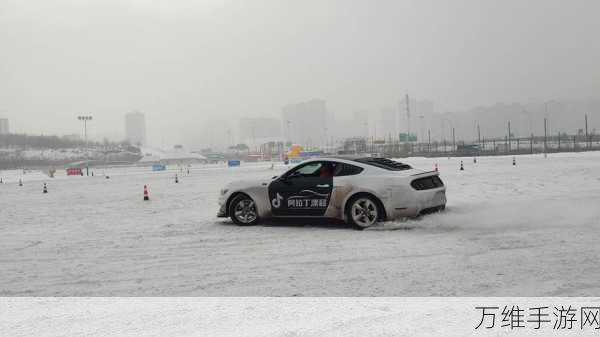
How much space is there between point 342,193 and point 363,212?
0.54m

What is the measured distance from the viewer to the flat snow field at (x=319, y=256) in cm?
623

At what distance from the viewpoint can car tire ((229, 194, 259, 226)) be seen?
37.9 feet

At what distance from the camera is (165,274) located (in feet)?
23.6

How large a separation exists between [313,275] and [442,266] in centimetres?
168

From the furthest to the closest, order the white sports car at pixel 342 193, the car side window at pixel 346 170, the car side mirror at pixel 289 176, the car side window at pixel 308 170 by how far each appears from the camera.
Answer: the car side mirror at pixel 289 176 < the car side window at pixel 308 170 < the car side window at pixel 346 170 < the white sports car at pixel 342 193

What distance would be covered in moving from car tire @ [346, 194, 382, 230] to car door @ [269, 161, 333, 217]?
541 mm

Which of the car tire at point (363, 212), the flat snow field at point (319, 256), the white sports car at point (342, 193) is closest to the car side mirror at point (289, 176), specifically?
the white sports car at point (342, 193)

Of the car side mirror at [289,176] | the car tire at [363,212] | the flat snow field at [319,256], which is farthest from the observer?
the car side mirror at [289,176]

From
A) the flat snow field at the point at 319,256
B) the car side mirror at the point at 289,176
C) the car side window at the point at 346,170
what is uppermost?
the car side window at the point at 346,170

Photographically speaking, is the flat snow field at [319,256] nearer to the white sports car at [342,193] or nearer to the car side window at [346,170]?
the white sports car at [342,193]

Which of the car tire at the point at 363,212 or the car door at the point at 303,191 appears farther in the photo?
the car door at the point at 303,191
